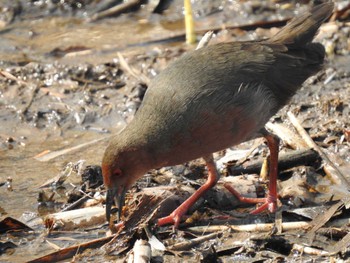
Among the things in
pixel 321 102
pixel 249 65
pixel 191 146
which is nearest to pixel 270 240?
pixel 191 146

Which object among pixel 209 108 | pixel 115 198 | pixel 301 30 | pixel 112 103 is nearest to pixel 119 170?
pixel 115 198

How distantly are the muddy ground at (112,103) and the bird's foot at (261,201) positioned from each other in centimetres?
15

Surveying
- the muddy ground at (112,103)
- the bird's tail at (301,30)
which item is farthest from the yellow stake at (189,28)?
the bird's tail at (301,30)

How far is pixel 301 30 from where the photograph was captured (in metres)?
8.26

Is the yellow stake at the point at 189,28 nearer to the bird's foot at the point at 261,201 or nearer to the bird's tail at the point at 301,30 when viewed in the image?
the bird's tail at the point at 301,30

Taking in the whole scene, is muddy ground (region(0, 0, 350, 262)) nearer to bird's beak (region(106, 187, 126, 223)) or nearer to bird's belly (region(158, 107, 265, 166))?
bird's beak (region(106, 187, 126, 223))

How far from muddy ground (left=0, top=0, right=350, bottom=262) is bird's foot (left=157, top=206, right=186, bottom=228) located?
0.10m

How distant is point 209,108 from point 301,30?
5.07 ft

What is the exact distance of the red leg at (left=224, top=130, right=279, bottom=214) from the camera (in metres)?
7.88

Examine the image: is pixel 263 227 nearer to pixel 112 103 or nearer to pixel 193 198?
pixel 193 198

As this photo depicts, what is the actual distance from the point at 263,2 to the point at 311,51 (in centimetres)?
446

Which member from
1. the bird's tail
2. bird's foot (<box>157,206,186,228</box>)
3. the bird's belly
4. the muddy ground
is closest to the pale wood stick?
the muddy ground

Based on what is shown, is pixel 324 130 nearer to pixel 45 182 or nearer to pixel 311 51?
pixel 311 51

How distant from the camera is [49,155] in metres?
9.65
